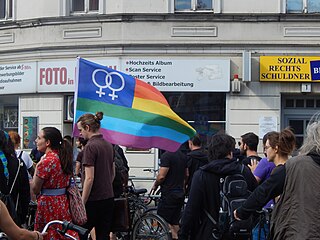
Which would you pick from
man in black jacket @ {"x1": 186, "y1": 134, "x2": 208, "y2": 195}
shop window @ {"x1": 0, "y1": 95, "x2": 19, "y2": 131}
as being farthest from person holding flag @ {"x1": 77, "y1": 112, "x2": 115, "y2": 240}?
shop window @ {"x1": 0, "y1": 95, "x2": 19, "y2": 131}

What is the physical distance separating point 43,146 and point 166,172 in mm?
3807

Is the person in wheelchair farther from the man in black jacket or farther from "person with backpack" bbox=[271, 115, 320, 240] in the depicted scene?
the man in black jacket

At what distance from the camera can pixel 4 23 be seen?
20.2 meters

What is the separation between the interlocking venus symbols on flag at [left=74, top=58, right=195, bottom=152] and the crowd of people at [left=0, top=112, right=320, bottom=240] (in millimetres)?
889

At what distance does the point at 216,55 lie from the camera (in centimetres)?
1847

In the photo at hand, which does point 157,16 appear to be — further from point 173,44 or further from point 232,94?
point 232,94

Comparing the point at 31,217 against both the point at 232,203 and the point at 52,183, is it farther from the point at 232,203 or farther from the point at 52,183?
the point at 232,203

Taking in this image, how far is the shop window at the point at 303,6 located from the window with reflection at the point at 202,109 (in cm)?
293

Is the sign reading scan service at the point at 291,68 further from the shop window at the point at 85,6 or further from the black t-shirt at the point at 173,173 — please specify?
the black t-shirt at the point at 173,173

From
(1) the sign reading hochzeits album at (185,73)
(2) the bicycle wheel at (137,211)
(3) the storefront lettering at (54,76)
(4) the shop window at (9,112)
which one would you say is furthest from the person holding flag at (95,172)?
(4) the shop window at (9,112)

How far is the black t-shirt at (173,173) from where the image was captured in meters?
11.0

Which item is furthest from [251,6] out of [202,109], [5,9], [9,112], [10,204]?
[10,204]

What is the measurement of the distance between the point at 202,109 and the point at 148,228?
799cm

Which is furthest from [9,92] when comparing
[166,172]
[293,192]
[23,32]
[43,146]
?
[293,192]
